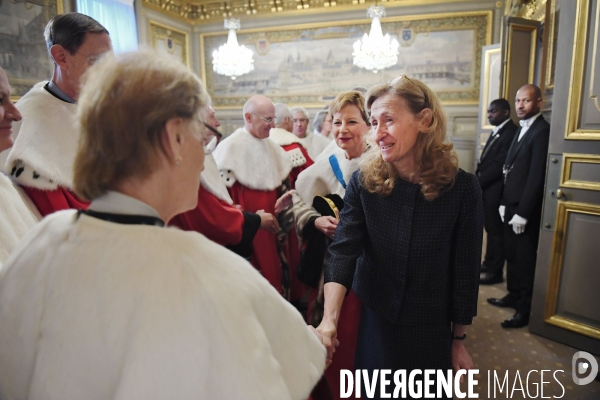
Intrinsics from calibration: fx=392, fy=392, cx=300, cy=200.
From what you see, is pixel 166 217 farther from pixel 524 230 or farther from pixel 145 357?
pixel 524 230

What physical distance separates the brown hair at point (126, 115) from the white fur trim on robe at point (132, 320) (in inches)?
3.9

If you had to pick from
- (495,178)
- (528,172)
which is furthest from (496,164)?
(528,172)

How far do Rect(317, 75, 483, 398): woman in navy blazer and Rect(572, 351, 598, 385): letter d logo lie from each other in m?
1.64

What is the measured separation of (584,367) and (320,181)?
2298 mm

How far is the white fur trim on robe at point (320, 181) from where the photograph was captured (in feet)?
7.72

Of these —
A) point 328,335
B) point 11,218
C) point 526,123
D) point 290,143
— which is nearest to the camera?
point 11,218

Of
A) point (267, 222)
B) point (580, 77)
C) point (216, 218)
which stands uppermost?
point (580, 77)

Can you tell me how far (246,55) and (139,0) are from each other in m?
2.59

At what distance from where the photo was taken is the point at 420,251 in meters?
1.51

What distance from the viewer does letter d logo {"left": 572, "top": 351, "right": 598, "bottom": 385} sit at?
8.65ft

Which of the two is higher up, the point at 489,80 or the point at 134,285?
the point at 489,80

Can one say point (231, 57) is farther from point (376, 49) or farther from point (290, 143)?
point (290, 143)

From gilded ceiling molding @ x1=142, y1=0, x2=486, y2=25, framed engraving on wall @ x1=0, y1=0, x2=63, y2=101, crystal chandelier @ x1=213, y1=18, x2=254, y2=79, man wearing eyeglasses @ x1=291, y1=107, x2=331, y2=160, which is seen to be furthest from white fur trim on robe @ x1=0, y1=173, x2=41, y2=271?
gilded ceiling molding @ x1=142, y1=0, x2=486, y2=25

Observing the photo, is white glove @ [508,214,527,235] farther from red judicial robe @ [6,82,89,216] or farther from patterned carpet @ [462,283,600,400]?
red judicial robe @ [6,82,89,216]
